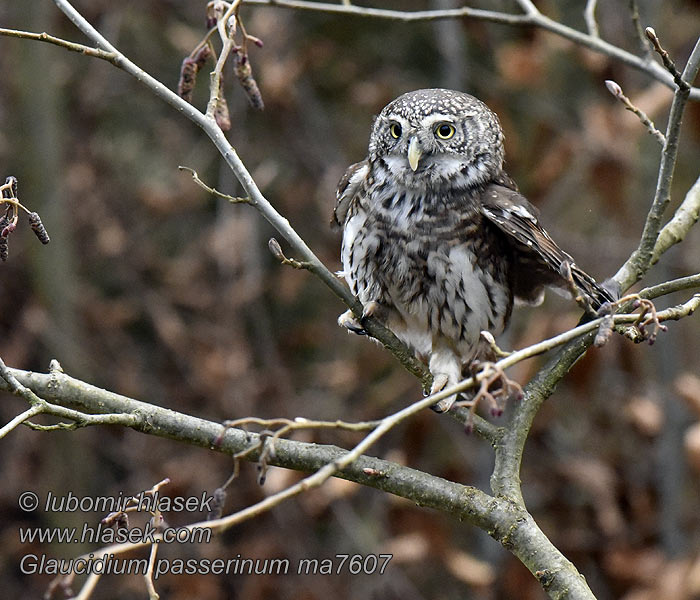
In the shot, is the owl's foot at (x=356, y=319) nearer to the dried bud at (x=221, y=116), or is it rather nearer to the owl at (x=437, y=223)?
the owl at (x=437, y=223)

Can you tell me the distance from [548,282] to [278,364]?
2.82 meters

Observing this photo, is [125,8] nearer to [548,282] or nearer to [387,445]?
[387,445]

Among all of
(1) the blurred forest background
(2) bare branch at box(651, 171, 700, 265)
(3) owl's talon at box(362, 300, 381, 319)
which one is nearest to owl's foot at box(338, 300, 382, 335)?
(3) owl's talon at box(362, 300, 381, 319)

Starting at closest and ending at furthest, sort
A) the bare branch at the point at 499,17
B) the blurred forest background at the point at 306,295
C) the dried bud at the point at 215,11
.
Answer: the dried bud at the point at 215,11, the bare branch at the point at 499,17, the blurred forest background at the point at 306,295

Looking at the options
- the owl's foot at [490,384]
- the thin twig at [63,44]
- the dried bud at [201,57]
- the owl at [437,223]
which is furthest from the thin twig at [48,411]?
the owl at [437,223]

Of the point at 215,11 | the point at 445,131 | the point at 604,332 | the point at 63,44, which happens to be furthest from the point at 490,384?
the point at 445,131

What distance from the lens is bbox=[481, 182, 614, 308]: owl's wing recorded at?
300 cm

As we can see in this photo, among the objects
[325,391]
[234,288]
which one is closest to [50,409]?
[234,288]

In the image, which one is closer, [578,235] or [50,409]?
[50,409]

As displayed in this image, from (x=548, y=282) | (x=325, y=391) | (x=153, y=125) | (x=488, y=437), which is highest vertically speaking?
(x=153, y=125)

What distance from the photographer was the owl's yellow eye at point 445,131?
3273mm

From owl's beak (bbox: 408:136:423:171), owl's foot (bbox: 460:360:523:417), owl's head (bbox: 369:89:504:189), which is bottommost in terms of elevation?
owl's foot (bbox: 460:360:523:417)

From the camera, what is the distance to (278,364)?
596 centimetres

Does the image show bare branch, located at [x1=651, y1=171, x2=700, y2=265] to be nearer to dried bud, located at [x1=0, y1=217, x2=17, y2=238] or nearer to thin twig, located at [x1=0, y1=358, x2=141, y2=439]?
thin twig, located at [x1=0, y1=358, x2=141, y2=439]
